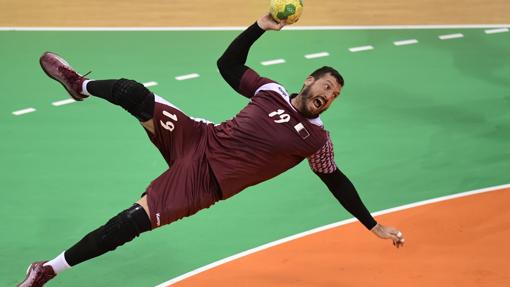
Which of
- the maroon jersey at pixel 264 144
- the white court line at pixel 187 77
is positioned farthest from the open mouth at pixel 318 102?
the white court line at pixel 187 77

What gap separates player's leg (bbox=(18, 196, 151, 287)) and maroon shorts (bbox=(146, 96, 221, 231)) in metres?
0.10

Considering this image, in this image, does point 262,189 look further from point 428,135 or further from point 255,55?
point 255,55

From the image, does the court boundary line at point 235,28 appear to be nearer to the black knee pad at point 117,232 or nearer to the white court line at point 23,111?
the white court line at point 23,111

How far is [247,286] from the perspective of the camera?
9117mm

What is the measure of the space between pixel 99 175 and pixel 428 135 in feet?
13.3

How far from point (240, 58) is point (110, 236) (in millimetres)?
1861

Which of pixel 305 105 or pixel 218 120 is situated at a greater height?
pixel 305 105

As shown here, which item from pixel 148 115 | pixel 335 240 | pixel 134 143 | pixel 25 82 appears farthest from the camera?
pixel 25 82

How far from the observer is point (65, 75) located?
8.84 meters


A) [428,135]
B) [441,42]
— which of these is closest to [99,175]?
[428,135]

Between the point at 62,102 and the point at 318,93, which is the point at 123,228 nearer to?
the point at 318,93

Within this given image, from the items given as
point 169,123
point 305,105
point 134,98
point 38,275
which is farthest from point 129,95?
point 38,275

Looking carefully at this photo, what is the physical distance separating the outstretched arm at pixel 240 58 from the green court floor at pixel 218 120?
201 cm

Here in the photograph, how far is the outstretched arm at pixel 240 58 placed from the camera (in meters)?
8.26
